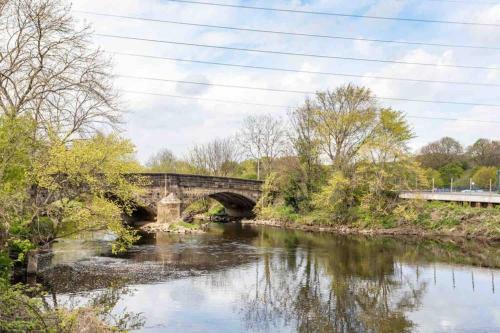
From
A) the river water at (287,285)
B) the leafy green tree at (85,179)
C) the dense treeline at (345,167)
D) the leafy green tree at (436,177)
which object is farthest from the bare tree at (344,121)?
the leafy green tree at (85,179)

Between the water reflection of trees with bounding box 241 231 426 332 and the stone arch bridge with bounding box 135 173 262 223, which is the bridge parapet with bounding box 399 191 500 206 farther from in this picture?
the stone arch bridge with bounding box 135 173 262 223


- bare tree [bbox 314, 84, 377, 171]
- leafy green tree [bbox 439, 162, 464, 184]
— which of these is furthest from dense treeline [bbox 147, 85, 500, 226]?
leafy green tree [bbox 439, 162, 464, 184]

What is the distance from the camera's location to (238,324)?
15180 mm

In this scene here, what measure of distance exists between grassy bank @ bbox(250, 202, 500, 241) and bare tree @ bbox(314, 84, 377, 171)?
17.3ft

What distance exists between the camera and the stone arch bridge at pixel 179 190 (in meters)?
42.1

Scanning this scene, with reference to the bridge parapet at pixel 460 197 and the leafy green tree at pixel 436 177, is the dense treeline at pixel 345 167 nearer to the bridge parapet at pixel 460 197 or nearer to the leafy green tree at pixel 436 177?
the bridge parapet at pixel 460 197

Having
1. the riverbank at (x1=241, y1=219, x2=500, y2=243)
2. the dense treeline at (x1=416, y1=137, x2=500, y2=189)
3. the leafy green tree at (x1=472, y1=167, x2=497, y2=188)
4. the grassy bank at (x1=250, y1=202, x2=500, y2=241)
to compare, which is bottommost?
the riverbank at (x1=241, y1=219, x2=500, y2=243)

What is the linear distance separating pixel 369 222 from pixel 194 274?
21848mm

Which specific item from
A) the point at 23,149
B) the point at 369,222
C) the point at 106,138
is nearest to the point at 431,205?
the point at 369,222

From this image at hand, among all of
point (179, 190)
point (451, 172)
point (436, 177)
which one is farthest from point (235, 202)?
point (451, 172)

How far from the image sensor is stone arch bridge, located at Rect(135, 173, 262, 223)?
42.1 meters

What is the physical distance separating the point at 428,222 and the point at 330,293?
22.7 m

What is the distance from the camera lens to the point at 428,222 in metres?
38.6

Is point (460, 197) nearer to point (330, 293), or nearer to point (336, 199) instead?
point (336, 199)
